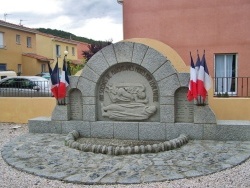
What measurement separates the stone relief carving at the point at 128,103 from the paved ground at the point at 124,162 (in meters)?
1.56

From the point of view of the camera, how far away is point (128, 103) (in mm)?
8359

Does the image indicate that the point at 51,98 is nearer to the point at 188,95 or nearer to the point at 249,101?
the point at 188,95

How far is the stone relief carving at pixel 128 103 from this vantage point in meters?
8.24

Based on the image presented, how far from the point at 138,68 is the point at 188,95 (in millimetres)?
1559

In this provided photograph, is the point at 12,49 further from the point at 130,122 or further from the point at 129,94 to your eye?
the point at 130,122

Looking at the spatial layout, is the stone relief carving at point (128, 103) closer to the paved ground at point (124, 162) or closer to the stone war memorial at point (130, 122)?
the stone war memorial at point (130, 122)

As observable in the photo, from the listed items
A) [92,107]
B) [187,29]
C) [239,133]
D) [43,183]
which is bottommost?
[43,183]

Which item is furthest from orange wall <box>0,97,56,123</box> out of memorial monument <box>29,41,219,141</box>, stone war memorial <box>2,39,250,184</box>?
memorial monument <box>29,41,219,141</box>

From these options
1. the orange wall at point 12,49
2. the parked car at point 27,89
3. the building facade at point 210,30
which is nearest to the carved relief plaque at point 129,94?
the parked car at point 27,89

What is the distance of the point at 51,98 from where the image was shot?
35.4 feet

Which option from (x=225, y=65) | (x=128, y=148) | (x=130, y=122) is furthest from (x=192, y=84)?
(x=225, y=65)

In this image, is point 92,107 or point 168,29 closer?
point 92,107

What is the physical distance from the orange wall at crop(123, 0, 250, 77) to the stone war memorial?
190 inches

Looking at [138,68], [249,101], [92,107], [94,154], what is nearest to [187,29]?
[249,101]
